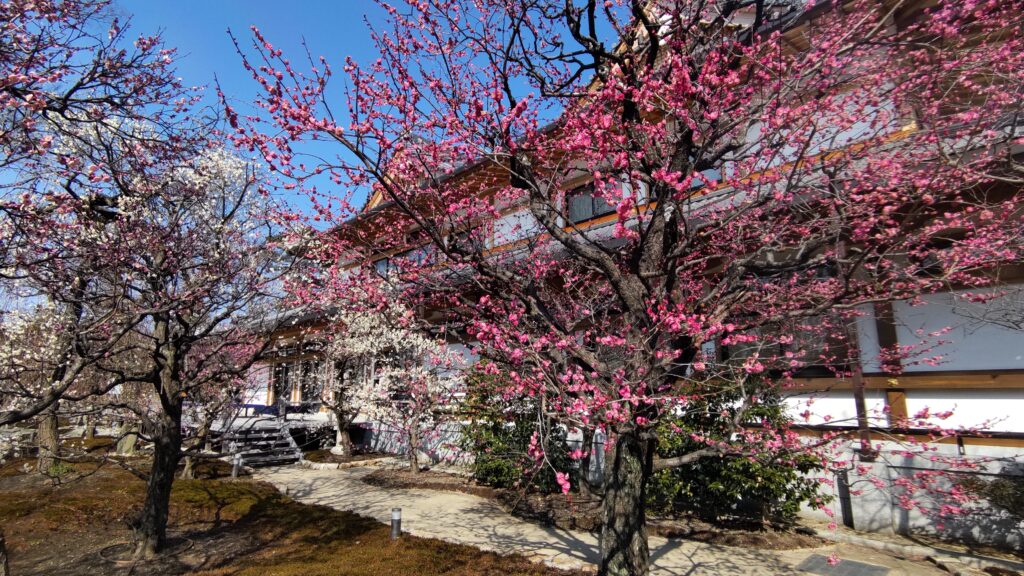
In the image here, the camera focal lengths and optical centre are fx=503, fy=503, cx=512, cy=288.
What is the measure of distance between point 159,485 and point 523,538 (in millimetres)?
5243

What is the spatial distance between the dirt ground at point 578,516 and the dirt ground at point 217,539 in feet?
6.11

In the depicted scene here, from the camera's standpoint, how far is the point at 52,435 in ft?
40.8

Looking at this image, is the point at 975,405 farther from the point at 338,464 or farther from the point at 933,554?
the point at 338,464

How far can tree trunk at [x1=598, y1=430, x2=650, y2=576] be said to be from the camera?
14.2ft

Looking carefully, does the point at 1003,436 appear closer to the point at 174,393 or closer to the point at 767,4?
the point at 767,4

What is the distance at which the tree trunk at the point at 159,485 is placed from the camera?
6.89 metres

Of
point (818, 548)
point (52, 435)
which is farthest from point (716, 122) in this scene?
point (52, 435)

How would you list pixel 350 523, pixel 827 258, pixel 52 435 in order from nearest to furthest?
pixel 827 258 → pixel 350 523 → pixel 52 435

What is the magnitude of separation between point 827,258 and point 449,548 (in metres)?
6.06

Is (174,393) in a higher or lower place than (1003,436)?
higher

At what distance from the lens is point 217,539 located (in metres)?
7.89

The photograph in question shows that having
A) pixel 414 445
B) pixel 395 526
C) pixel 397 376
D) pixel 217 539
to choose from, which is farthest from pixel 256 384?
pixel 395 526

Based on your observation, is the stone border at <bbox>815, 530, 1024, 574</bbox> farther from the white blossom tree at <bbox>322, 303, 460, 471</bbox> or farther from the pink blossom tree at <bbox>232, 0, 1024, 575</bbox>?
the white blossom tree at <bbox>322, 303, 460, 471</bbox>

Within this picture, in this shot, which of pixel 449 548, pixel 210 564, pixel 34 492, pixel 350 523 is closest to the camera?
pixel 210 564
